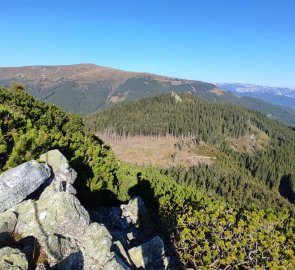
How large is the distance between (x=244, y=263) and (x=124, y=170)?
23630 mm

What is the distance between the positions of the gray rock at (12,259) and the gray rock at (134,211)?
18.2m

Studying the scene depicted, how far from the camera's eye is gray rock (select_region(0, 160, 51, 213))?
22172 millimetres

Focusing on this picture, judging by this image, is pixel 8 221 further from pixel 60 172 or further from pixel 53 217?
pixel 60 172

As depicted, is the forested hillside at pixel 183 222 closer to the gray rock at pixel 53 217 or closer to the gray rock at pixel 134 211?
the gray rock at pixel 134 211

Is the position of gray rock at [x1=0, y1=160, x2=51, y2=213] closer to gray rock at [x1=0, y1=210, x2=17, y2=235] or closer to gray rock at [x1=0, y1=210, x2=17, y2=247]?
gray rock at [x1=0, y1=210, x2=17, y2=247]

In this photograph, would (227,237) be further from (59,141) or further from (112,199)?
(59,141)

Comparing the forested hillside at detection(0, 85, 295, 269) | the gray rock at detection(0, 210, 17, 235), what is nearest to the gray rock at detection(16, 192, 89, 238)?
the gray rock at detection(0, 210, 17, 235)

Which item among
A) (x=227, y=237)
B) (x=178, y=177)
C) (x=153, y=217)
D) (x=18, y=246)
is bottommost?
(x=178, y=177)

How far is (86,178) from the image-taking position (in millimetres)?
35312

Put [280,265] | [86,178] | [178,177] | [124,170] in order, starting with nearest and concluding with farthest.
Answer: [280,265] < [86,178] < [124,170] < [178,177]

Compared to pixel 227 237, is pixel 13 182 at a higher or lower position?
higher

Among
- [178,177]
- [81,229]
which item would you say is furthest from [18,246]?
[178,177]

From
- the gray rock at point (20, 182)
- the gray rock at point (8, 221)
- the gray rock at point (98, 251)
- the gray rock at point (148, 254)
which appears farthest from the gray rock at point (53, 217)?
the gray rock at point (148, 254)

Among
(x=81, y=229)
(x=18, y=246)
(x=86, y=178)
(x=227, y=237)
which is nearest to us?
(x=18, y=246)
